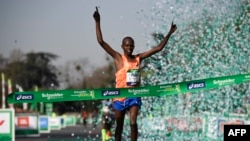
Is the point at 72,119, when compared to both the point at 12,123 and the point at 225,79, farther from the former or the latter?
the point at 225,79

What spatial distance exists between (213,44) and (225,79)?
23.4 ft

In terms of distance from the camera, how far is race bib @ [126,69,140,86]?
425 inches

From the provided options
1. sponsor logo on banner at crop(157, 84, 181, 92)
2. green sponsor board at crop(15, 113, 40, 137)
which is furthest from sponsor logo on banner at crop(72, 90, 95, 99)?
green sponsor board at crop(15, 113, 40, 137)

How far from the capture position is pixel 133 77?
10836mm

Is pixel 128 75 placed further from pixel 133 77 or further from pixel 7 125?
pixel 7 125

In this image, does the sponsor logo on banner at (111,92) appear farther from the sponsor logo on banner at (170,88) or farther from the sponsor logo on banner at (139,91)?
the sponsor logo on banner at (170,88)

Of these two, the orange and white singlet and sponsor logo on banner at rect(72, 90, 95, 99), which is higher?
the orange and white singlet

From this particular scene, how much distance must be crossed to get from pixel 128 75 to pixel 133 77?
0.07 metres

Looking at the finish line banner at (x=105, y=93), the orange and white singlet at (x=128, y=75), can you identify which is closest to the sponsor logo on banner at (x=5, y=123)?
the orange and white singlet at (x=128, y=75)

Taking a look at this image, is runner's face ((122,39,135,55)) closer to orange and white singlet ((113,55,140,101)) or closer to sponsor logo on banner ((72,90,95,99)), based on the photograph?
orange and white singlet ((113,55,140,101))

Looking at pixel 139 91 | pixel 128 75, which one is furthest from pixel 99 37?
pixel 139 91

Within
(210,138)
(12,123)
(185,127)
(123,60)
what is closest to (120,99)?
(123,60)

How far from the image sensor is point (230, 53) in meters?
18.1

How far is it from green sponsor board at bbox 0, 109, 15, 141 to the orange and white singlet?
626cm
